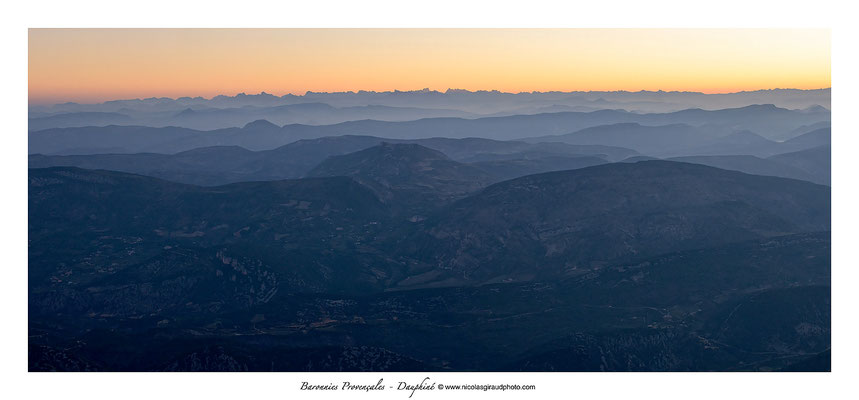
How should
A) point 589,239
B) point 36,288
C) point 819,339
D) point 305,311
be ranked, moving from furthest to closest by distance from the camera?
point 589,239, point 36,288, point 305,311, point 819,339

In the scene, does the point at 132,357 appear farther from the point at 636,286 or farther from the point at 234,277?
the point at 636,286

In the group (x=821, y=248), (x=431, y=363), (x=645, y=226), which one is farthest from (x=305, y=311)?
(x=821, y=248)

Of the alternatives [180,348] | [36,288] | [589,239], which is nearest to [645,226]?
[589,239]

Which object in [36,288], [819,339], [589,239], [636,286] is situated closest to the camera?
[819,339]

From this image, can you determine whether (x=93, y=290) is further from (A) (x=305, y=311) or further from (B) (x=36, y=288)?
(A) (x=305, y=311)

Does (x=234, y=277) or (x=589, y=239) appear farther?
(x=589, y=239)

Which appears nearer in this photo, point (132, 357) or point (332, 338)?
point (132, 357)

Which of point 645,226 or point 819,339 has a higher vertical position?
point 645,226

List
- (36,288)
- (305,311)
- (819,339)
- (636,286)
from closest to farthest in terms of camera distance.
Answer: (819,339) < (305,311) < (636,286) < (36,288)

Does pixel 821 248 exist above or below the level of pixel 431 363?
above
